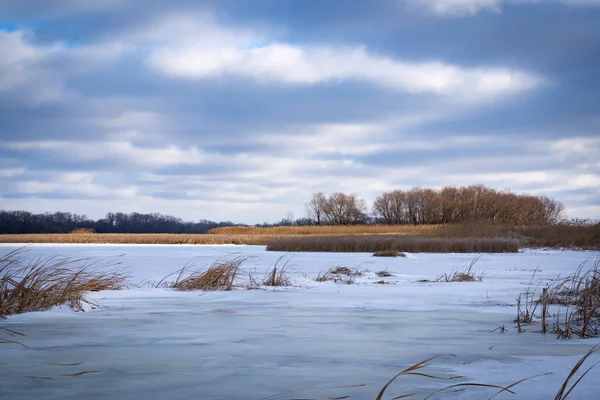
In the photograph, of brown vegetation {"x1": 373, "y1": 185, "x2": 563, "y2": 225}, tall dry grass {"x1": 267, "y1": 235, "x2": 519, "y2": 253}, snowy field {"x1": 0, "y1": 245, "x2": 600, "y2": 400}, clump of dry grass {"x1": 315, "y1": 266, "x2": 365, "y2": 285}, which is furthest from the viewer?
brown vegetation {"x1": 373, "y1": 185, "x2": 563, "y2": 225}

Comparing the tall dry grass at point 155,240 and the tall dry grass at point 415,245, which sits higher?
the tall dry grass at point 415,245

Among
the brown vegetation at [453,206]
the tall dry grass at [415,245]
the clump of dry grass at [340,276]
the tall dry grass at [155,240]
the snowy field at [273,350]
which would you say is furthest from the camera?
the brown vegetation at [453,206]

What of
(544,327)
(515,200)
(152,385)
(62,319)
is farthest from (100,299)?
(515,200)

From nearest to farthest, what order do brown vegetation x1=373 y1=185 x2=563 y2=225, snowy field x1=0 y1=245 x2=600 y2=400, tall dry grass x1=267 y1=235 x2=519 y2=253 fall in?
snowy field x1=0 y1=245 x2=600 y2=400, tall dry grass x1=267 y1=235 x2=519 y2=253, brown vegetation x1=373 y1=185 x2=563 y2=225

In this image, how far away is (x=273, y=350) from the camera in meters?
3.29

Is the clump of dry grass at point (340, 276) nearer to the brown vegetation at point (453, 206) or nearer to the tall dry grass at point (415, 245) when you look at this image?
the tall dry grass at point (415, 245)

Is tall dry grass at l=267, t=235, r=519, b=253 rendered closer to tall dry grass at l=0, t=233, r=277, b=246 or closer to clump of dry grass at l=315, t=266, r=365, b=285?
tall dry grass at l=0, t=233, r=277, b=246

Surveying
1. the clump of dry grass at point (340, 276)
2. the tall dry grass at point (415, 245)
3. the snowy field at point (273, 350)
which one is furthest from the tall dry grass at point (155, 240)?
the snowy field at point (273, 350)

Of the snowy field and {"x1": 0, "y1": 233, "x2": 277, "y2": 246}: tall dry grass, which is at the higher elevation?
the snowy field

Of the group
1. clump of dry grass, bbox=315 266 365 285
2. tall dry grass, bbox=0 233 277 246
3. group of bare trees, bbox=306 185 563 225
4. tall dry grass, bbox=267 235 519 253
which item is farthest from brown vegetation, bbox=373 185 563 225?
clump of dry grass, bbox=315 266 365 285

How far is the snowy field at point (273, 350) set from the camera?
240cm

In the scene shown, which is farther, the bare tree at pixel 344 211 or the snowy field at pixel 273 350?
the bare tree at pixel 344 211

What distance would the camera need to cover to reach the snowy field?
7.89 feet

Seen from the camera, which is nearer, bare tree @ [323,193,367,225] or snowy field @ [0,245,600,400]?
snowy field @ [0,245,600,400]
